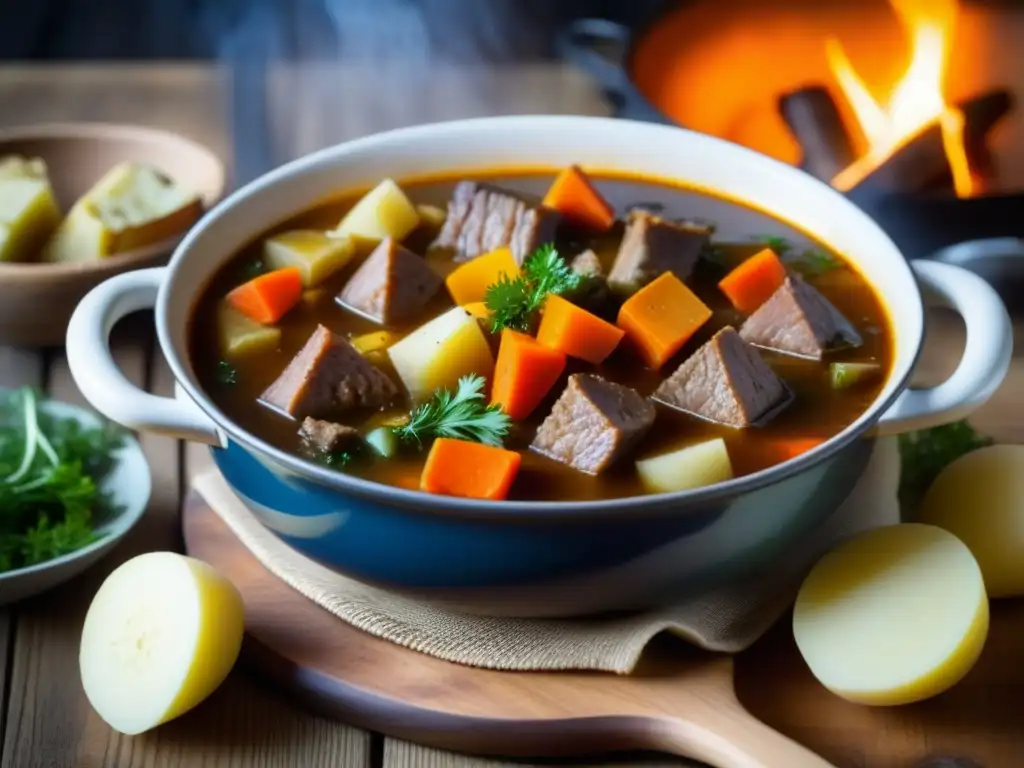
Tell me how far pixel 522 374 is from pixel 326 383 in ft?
1.07

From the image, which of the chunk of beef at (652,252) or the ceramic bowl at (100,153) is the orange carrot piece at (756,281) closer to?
the chunk of beef at (652,252)

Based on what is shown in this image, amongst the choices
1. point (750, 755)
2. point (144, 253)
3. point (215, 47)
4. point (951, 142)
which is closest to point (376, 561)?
point (750, 755)

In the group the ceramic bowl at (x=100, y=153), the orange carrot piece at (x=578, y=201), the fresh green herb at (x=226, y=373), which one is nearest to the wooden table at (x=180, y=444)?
the ceramic bowl at (x=100, y=153)

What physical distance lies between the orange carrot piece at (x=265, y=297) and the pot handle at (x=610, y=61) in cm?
110

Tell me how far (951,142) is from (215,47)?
2.90 metres

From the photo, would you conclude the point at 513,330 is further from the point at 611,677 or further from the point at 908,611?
the point at 908,611

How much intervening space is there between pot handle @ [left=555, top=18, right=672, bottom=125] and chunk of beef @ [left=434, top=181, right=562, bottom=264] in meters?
0.67

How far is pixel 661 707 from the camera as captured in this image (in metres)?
2.09

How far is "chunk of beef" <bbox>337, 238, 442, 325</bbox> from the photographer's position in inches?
96.0

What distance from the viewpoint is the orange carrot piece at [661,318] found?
7.70 ft

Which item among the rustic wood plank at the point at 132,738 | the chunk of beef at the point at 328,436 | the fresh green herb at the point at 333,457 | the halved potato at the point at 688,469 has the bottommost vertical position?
the rustic wood plank at the point at 132,738

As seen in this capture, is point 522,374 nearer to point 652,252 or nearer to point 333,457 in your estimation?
point 333,457

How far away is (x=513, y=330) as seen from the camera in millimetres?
2299

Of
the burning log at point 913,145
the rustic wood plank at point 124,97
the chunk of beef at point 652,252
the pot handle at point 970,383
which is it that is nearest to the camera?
the pot handle at point 970,383
